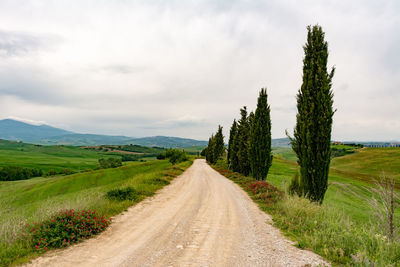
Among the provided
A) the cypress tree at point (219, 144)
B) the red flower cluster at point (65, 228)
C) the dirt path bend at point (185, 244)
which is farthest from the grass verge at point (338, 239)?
the cypress tree at point (219, 144)

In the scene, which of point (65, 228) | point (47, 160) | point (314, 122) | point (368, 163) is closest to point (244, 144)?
point (314, 122)

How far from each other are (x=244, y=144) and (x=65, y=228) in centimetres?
2715

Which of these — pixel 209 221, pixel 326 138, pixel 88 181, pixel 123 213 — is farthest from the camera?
pixel 88 181

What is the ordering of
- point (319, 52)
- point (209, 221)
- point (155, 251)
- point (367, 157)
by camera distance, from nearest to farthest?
point (155, 251) → point (209, 221) → point (319, 52) → point (367, 157)

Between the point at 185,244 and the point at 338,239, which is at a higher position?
the point at 338,239

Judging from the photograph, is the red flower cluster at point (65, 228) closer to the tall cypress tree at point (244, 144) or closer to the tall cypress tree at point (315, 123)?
the tall cypress tree at point (315, 123)

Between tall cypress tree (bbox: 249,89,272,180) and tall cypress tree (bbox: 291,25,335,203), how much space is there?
942cm

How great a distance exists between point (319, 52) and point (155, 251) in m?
14.1

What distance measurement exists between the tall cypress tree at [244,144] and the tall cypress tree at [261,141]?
18.0 feet

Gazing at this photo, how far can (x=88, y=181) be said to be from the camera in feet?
146

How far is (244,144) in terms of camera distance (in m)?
30.9

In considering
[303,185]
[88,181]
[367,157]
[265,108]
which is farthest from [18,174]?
[367,157]

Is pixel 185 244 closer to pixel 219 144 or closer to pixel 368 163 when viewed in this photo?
pixel 219 144

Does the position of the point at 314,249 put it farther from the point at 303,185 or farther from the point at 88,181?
the point at 88,181
